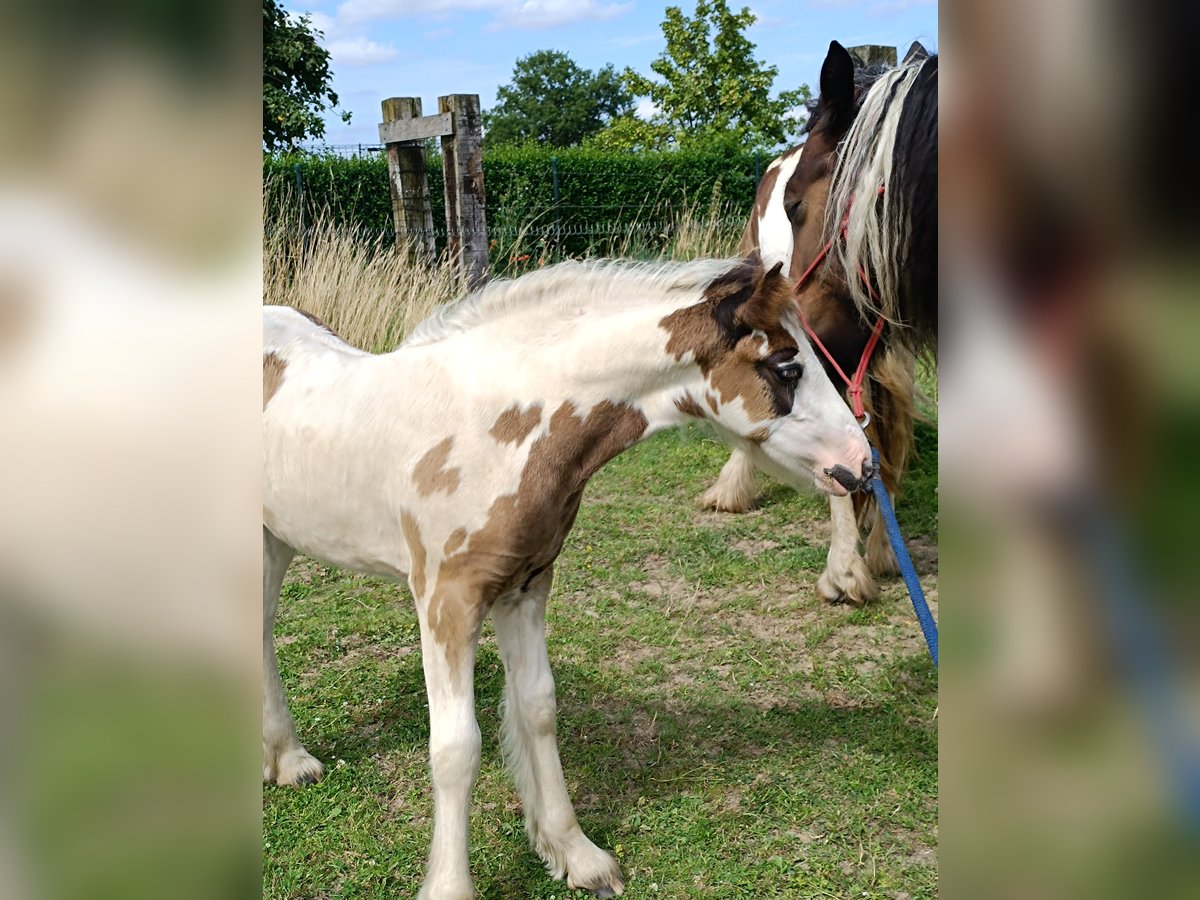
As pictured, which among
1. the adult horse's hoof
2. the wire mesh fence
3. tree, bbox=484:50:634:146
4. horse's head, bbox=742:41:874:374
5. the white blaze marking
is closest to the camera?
horse's head, bbox=742:41:874:374

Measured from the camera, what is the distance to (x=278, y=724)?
10.6 feet

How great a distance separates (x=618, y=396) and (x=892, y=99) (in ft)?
5.08

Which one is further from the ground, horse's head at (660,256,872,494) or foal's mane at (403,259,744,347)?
foal's mane at (403,259,744,347)

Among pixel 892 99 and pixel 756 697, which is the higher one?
pixel 892 99

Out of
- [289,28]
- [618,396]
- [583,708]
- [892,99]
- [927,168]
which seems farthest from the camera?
[289,28]

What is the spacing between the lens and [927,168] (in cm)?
272

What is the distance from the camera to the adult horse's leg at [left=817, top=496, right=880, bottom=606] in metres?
4.70

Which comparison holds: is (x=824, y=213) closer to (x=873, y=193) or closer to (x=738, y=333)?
(x=873, y=193)

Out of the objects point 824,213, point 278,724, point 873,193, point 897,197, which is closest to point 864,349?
point 824,213

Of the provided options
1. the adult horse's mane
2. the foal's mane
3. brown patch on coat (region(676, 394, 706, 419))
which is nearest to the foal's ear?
the adult horse's mane

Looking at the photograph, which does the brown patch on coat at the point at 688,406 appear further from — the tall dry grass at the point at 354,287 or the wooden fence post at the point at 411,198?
the wooden fence post at the point at 411,198

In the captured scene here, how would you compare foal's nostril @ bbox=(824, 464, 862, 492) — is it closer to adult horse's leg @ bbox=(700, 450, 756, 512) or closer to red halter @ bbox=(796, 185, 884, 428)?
red halter @ bbox=(796, 185, 884, 428)
